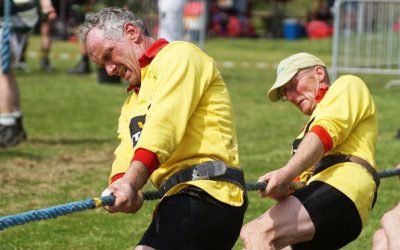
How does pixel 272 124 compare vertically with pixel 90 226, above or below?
below

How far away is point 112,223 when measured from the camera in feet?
23.6

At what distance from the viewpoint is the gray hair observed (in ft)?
13.9

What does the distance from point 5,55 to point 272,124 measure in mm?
3707

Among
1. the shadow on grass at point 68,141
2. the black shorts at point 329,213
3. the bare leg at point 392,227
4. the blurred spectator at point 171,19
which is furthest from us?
the blurred spectator at point 171,19

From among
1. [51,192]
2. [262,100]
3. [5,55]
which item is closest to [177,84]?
[51,192]

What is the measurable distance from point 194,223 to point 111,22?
928mm

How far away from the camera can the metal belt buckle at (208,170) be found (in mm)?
4066

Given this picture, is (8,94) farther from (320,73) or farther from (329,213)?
(329,213)

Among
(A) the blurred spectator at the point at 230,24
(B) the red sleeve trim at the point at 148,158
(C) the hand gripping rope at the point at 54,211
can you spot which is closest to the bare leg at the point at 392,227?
(B) the red sleeve trim at the point at 148,158

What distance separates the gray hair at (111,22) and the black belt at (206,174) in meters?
0.64

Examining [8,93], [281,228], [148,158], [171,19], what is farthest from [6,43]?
[148,158]

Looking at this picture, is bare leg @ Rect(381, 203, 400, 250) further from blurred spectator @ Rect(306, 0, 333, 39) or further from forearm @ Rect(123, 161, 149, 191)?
blurred spectator @ Rect(306, 0, 333, 39)

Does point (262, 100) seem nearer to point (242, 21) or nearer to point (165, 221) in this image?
point (165, 221)

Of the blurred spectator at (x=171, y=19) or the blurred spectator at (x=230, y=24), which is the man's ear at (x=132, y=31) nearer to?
the blurred spectator at (x=171, y=19)
